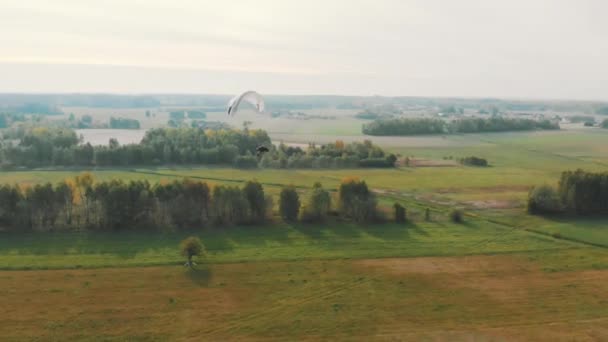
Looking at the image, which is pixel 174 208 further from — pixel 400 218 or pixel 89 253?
→ pixel 400 218

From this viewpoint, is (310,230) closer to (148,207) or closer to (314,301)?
(148,207)

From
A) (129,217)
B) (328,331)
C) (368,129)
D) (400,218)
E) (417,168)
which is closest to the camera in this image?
(328,331)

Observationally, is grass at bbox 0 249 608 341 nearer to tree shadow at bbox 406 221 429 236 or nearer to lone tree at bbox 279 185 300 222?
tree shadow at bbox 406 221 429 236

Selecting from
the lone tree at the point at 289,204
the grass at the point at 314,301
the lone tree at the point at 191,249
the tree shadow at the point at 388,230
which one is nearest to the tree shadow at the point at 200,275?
the grass at the point at 314,301

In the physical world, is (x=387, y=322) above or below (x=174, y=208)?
below

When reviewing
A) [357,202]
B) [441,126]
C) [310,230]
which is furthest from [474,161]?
[441,126]

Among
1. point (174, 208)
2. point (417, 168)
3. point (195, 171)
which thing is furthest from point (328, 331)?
point (417, 168)

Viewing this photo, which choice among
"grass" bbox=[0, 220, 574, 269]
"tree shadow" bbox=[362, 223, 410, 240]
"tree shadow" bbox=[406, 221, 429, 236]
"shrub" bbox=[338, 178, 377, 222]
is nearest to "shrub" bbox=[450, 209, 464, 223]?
"grass" bbox=[0, 220, 574, 269]
